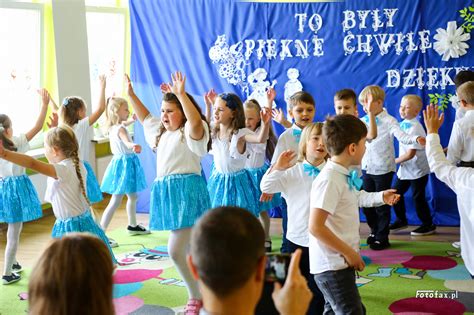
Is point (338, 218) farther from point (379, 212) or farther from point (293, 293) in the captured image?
point (379, 212)

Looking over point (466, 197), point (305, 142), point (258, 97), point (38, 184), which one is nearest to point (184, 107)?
point (305, 142)

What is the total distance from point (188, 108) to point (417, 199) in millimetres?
2678

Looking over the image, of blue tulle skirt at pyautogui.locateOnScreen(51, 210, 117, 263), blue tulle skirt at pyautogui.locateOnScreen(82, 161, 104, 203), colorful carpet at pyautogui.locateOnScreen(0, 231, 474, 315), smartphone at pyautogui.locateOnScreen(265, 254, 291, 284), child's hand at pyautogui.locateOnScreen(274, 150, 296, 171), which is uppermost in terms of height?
child's hand at pyautogui.locateOnScreen(274, 150, 296, 171)

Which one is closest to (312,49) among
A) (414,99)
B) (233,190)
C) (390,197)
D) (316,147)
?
(414,99)

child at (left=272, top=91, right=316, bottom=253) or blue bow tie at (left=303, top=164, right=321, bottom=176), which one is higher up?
child at (left=272, top=91, right=316, bottom=253)

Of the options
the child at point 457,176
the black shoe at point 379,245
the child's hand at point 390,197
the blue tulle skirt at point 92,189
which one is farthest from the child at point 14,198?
the child at point 457,176

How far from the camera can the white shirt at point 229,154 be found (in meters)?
4.45

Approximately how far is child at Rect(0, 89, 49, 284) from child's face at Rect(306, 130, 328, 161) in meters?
2.31

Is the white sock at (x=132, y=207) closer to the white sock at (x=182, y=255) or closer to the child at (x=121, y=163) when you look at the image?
the child at (x=121, y=163)

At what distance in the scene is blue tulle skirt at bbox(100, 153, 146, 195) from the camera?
17.6ft

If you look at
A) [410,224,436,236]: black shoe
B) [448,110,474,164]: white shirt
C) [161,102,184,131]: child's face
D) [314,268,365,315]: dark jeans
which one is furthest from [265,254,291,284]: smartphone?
[410,224,436,236]: black shoe

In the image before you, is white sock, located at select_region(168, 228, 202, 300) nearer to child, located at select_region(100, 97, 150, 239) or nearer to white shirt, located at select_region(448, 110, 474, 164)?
child, located at select_region(100, 97, 150, 239)

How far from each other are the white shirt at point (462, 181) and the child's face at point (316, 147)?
551mm

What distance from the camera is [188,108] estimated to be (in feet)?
11.0
